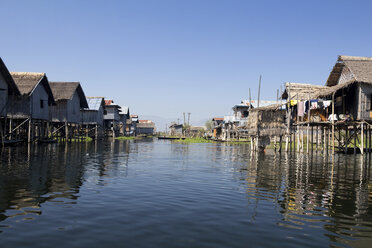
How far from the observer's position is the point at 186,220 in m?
6.29

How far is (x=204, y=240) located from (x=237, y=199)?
129 inches

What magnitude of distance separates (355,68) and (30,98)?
85.8 ft

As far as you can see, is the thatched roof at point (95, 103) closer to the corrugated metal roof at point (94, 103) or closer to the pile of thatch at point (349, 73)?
the corrugated metal roof at point (94, 103)

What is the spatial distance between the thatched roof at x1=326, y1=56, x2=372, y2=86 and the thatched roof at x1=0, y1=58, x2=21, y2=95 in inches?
974

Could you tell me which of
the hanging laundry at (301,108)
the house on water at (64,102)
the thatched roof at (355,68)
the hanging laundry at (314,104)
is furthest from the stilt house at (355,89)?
the house on water at (64,102)

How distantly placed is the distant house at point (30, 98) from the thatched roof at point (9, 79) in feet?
1.86

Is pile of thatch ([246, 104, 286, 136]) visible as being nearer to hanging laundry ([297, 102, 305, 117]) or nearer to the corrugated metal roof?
hanging laundry ([297, 102, 305, 117])

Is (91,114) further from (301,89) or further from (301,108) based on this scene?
(301,108)

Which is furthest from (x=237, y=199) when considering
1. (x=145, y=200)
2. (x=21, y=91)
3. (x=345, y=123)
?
(x=21, y=91)

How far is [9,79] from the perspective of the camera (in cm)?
2533

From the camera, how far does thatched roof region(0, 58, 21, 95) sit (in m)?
23.7

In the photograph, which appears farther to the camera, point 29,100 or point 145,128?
point 145,128

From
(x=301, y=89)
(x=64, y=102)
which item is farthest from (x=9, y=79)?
(x=301, y=89)

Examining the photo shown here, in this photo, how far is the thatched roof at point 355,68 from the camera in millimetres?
21658
